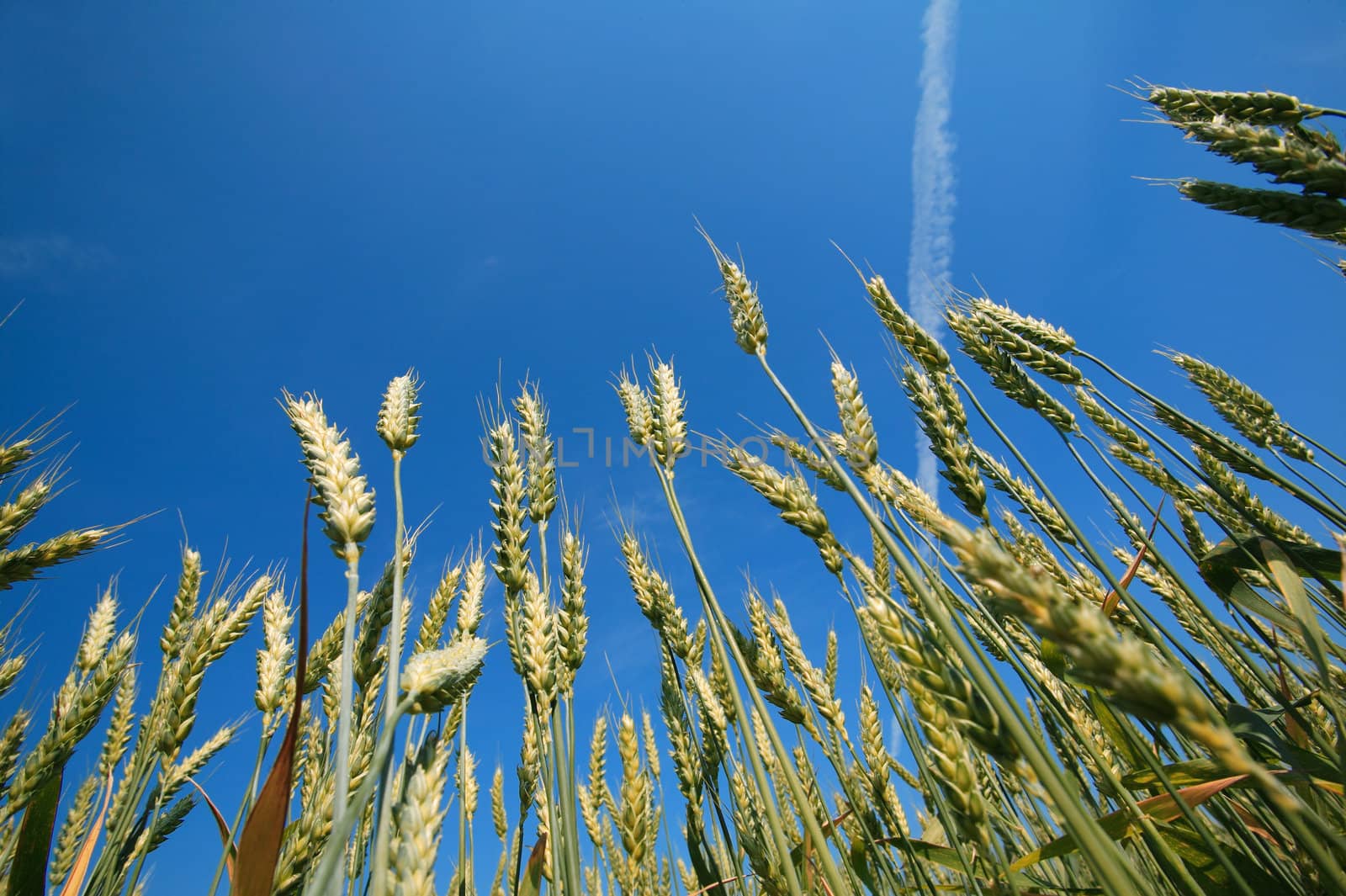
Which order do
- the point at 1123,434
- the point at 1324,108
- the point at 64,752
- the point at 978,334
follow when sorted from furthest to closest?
the point at 1123,434, the point at 978,334, the point at 64,752, the point at 1324,108

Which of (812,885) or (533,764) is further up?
(533,764)

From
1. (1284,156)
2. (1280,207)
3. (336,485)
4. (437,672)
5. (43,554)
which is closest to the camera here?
(437,672)

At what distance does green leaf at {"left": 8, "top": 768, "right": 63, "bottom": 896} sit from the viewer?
1729mm

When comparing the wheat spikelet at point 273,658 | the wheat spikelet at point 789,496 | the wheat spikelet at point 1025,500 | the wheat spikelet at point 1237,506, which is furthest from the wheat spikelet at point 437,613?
the wheat spikelet at point 1237,506

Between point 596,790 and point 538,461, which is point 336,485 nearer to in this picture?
point 538,461

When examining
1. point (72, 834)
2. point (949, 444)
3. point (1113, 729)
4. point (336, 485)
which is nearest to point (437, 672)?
point (336, 485)

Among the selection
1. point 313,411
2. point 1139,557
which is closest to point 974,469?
point 1139,557

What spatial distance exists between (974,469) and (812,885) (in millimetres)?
1658

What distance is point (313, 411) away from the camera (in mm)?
Result: 1551

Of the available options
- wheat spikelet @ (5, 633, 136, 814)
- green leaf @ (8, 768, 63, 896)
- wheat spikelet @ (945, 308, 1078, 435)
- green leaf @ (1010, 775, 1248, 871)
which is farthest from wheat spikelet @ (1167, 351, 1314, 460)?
wheat spikelet @ (5, 633, 136, 814)

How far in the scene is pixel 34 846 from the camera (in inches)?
71.8

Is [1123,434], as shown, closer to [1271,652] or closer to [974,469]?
[1271,652]

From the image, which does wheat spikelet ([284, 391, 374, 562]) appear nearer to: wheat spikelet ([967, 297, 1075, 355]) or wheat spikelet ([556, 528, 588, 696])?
wheat spikelet ([556, 528, 588, 696])

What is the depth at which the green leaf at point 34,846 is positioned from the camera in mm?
1729
